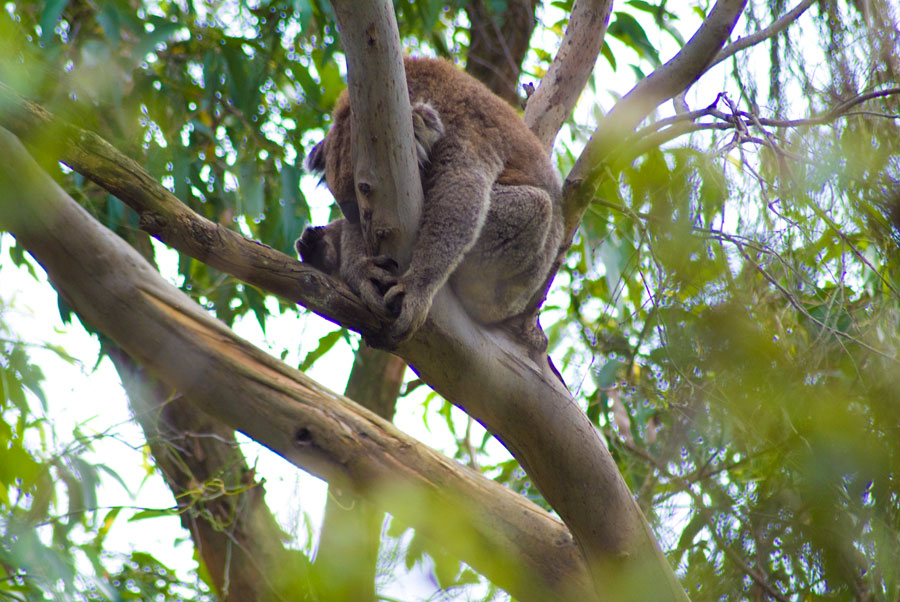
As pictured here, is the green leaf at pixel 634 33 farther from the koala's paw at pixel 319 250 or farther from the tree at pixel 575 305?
the koala's paw at pixel 319 250

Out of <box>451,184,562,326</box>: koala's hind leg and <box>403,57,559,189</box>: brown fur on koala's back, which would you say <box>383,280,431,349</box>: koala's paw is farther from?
<box>403,57,559,189</box>: brown fur on koala's back

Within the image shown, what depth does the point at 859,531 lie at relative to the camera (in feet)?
4.60

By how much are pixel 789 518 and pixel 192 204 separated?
2.61m

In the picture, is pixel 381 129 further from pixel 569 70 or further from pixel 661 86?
pixel 569 70

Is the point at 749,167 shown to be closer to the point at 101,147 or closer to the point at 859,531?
the point at 859,531

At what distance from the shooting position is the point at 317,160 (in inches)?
103

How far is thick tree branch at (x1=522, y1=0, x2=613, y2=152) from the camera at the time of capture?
9.64 feet

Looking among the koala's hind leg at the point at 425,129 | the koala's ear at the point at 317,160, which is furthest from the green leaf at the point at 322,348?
the koala's hind leg at the point at 425,129

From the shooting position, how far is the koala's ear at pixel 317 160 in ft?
8.48

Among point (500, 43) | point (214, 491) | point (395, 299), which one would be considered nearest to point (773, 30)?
point (395, 299)

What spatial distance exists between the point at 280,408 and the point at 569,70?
1.63 meters

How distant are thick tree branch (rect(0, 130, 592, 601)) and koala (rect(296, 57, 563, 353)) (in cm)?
56

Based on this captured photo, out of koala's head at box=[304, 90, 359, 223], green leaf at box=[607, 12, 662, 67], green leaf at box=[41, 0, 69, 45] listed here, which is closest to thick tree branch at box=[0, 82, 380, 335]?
koala's head at box=[304, 90, 359, 223]

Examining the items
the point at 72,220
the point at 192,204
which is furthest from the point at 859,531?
the point at 192,204
